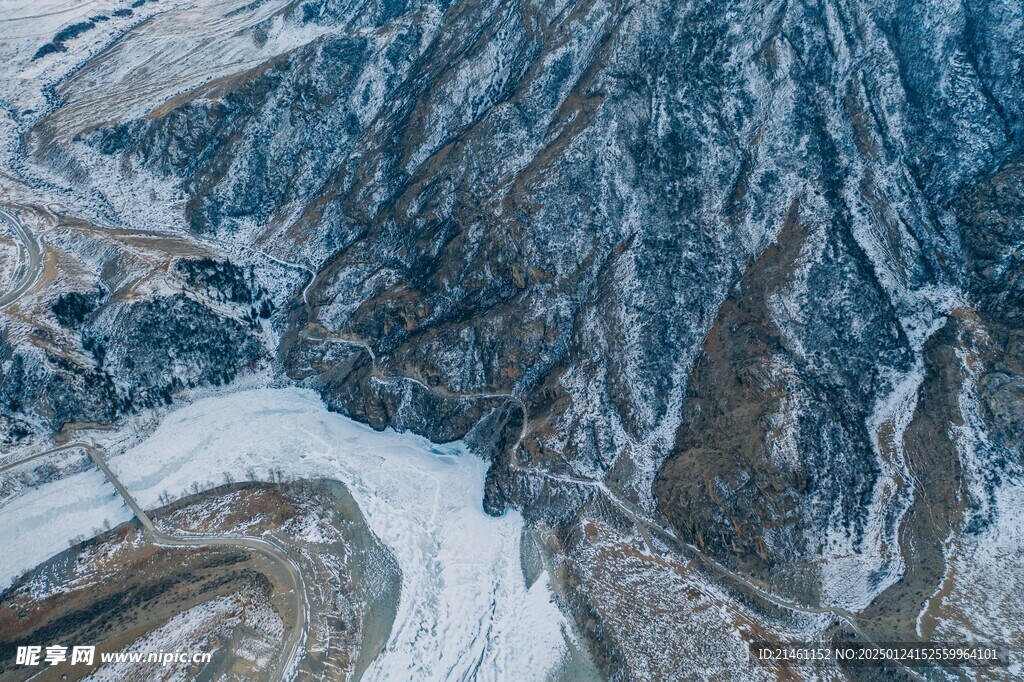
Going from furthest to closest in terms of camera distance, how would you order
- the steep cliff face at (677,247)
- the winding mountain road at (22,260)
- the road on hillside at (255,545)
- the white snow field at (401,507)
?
the winding mountain road at (22,260), the steep cliff face at (677,247), the white snow field at (401,507), the road on hillside at (255,545)

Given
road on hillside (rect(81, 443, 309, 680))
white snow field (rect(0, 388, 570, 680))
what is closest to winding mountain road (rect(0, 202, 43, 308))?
road on hillside (rect(81, 443, 309, 680))

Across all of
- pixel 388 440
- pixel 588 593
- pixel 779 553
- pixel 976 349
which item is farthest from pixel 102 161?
pixel 976 349

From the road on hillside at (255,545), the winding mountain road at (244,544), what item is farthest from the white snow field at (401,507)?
the winding mountain road at (244,544)

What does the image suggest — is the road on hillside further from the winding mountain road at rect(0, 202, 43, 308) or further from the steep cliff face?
the winding mountain road at rect(0, 202, 43, 308)

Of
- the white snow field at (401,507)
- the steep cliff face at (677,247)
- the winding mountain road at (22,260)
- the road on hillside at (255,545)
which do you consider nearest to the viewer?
the road on hillside at (255,545)

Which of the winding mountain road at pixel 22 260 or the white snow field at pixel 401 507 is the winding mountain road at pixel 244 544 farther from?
the winding mountain road at pixel 22 260

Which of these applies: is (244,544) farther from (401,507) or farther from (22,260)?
(22,260)
